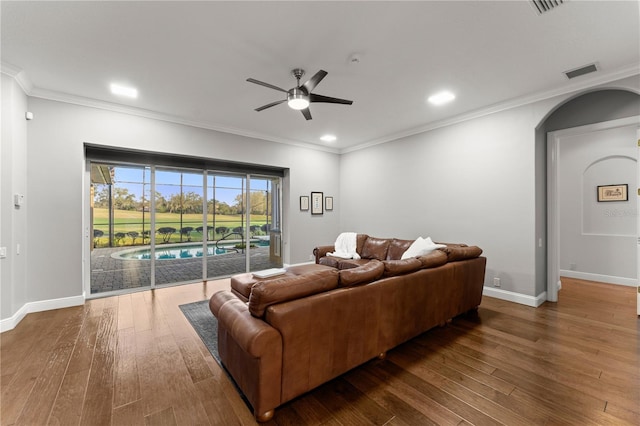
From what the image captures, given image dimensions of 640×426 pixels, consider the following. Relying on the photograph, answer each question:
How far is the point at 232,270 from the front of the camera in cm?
596

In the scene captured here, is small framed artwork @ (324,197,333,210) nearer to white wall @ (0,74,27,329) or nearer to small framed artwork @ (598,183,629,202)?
white wall @ (0,74,27,329)

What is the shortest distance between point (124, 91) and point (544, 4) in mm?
4782

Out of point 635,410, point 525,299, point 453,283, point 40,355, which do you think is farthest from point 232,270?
point 635,410

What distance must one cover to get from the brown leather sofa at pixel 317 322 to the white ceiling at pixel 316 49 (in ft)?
7.19

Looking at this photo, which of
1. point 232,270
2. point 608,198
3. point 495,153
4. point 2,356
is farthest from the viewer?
point 232,270

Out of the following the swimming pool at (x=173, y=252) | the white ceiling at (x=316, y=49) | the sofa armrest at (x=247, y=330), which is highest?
the white ceiling at (x=316, y=49)

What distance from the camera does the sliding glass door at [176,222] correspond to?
15.5 feet

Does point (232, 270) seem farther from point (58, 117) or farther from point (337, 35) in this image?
point (337, 35)

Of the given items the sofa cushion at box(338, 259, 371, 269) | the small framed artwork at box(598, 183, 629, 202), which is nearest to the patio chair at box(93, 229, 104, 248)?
the sofa cushion at box(338, 259, 371, 269)

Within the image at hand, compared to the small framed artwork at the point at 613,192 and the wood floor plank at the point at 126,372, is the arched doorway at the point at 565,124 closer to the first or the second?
the small framed artwork at the point at 613,192

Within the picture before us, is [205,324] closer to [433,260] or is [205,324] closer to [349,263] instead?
[349,263]

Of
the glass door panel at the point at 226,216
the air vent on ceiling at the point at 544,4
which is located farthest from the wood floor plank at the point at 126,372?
the air vent on ceiling at the point at 544,4

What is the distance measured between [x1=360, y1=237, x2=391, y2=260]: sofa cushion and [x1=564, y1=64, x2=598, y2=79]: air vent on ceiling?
3.41m

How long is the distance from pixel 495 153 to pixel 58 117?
6.54 meters
